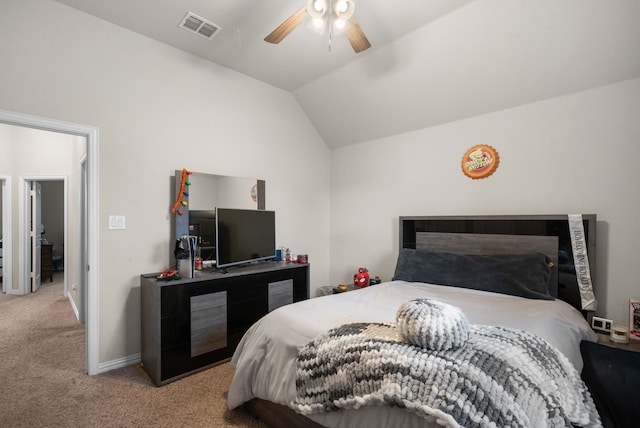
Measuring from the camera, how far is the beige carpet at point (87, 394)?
1.89 meters

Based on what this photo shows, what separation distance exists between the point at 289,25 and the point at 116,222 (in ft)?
6.85

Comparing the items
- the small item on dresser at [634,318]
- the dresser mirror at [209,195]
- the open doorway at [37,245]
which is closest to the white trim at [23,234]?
the open doorway at [37,245]

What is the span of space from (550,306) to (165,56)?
148 inches

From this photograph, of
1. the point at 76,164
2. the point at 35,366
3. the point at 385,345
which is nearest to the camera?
the point at 385,345

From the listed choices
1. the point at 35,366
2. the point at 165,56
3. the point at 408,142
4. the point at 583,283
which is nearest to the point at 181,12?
the point at 165,56

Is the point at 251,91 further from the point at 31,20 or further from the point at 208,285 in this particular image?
the point at 208,285

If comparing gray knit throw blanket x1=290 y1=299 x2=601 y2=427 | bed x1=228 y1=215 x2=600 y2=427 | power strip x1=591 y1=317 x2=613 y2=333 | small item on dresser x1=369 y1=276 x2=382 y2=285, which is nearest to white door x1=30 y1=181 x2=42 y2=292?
bed x1=228 y1=215 x2=600 y2=427

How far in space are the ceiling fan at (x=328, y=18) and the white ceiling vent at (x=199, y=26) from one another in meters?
0.84

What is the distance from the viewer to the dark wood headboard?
2.38 metres

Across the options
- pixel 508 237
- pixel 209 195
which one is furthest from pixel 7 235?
pixel 508 237

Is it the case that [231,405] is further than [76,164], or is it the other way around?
[76,164]

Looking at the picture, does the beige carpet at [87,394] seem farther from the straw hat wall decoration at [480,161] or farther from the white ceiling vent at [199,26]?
the white ceiling vent at [199,26]

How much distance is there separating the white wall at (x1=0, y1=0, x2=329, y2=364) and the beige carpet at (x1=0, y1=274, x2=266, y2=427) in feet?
1.08

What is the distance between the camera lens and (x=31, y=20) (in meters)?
2.20
